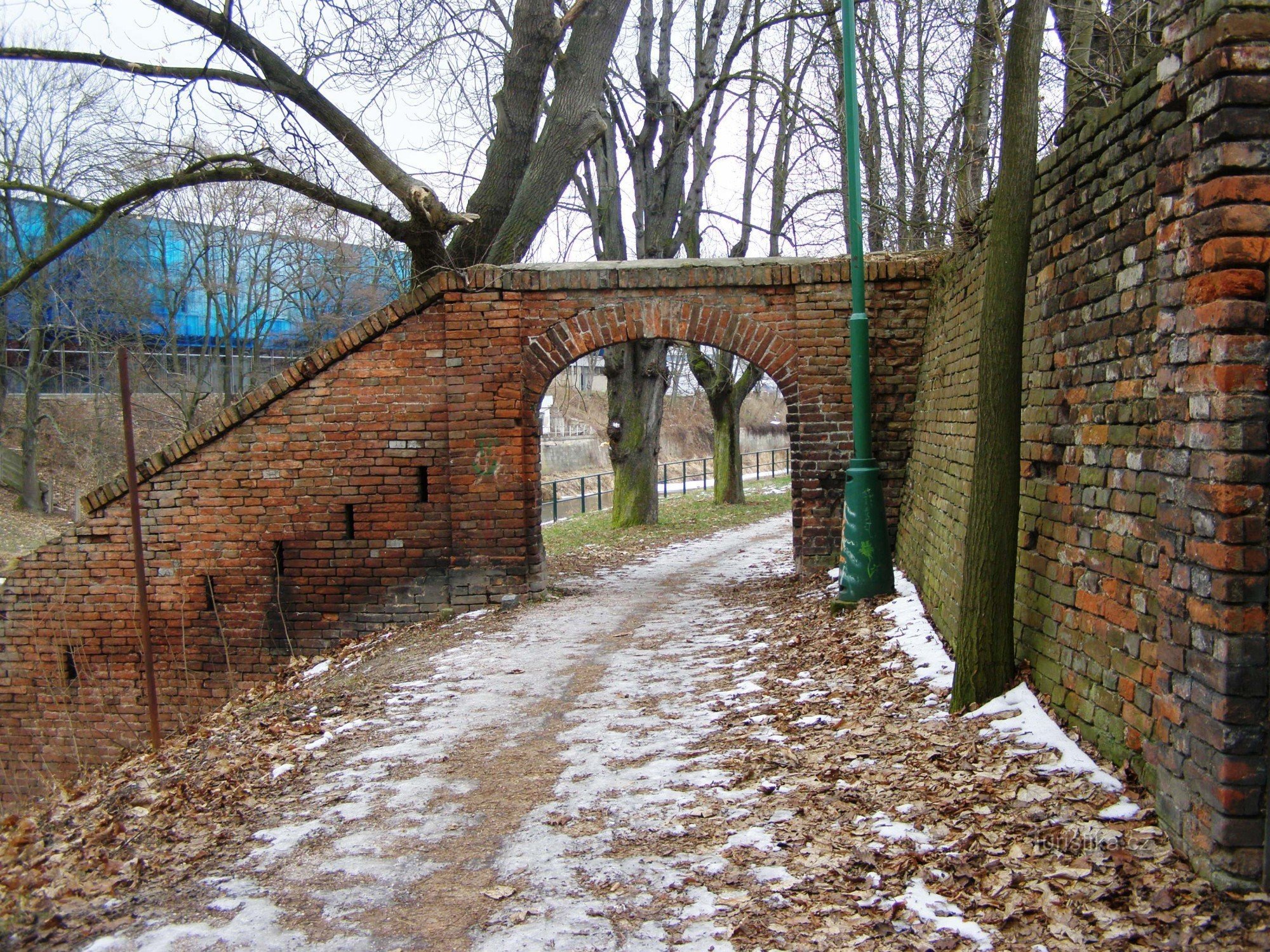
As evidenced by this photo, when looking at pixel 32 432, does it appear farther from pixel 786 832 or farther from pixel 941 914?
pixel 941 914

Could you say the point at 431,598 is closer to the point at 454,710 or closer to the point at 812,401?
the point at 454,710

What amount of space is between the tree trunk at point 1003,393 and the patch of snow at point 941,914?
1700 mm

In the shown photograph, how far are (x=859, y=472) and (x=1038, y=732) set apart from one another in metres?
3.64

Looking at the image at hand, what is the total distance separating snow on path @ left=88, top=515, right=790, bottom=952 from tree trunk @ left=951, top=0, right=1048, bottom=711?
1468 millimetres

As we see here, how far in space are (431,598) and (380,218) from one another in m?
3.80

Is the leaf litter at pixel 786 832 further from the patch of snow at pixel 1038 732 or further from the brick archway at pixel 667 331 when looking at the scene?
the brick archway at pixel 667 331

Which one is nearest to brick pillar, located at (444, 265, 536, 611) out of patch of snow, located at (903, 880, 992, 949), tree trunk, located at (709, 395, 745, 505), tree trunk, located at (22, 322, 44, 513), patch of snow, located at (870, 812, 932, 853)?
patch of snow, located at (870, 812, 932, 853)

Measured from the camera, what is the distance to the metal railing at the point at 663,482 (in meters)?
22.3

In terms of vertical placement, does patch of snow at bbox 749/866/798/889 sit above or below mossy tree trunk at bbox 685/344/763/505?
below

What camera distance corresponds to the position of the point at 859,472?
25.2ft

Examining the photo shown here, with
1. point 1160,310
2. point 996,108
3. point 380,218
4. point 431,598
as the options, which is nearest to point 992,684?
point 1160,310

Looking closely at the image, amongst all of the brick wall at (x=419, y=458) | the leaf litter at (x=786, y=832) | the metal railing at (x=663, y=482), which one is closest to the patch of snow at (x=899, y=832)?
the leaf litter at (x=786, y=832)

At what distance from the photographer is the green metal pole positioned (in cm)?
745

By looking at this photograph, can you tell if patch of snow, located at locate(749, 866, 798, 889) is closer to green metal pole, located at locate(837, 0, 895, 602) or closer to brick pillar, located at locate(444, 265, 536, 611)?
green metal pole, located at locate(837, 0, 895, 602)
